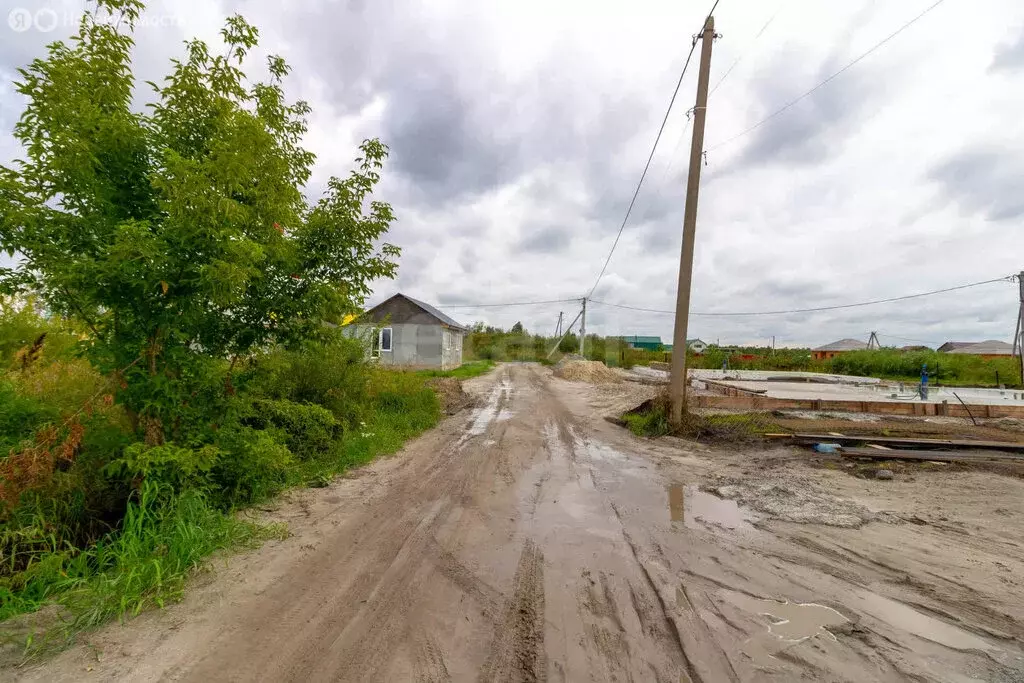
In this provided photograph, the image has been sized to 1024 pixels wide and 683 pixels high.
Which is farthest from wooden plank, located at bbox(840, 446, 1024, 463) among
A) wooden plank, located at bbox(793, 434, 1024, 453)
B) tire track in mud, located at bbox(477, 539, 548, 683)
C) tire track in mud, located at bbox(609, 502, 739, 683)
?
tire track in mud, located at bbox(477, 539, 548, 683)

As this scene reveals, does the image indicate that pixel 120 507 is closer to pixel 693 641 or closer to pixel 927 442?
pixel 693 641

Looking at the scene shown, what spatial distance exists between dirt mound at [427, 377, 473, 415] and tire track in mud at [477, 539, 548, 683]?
941 cm

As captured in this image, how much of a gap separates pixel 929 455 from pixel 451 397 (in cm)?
1187

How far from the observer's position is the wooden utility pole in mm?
9945

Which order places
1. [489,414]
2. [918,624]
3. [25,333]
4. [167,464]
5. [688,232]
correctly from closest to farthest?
[918,624]
[167,464]
[25,333]
[688,232]
[489,414]

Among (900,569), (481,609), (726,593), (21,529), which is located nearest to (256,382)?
(21,529)

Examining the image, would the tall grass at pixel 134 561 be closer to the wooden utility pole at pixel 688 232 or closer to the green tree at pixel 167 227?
the green tree at pixel 167 227

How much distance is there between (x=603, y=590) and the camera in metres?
3.40

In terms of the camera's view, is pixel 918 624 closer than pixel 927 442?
Yes

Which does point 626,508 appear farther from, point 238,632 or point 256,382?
point 256,382

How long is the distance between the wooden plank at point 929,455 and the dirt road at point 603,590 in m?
1.39

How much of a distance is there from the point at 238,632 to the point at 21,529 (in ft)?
8.02

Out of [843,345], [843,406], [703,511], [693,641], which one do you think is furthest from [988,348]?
[693,641]

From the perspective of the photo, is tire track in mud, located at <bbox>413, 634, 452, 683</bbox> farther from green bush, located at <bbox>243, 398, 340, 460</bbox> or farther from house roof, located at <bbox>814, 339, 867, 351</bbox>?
house roof, located at <bbox>814, 339, 867, 351</bbox>
